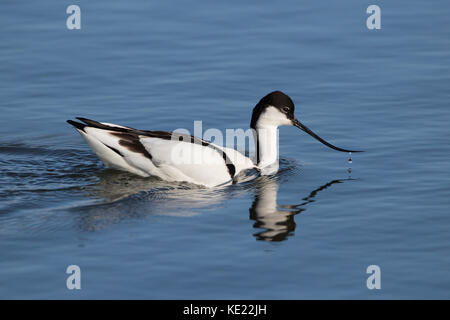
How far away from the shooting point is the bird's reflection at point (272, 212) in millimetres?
8477

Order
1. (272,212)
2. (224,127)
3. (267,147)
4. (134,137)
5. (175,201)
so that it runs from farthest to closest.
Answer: (224,127)
(267,147)
(134,137)
(175,201)
(272,212)

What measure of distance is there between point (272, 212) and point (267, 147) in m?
1.65

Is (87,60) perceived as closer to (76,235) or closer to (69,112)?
(69,112)

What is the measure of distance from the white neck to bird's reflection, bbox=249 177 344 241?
0.38 meters

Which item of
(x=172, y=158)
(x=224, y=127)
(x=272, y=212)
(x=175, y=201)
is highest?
(x=224, y=127)

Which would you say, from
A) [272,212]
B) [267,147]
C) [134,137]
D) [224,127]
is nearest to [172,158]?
[134,137]

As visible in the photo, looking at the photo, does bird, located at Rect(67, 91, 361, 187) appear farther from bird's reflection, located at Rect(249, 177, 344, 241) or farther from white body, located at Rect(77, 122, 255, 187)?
bird's reflection, located at Rect(249, 177, 344, 241)

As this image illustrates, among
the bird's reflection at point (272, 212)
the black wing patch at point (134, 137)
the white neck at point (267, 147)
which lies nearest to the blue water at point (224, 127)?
the bird's reflection at point (272, 212)

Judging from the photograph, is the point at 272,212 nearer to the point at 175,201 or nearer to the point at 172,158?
the point at 175,201

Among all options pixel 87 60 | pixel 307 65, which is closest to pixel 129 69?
pixel 87 60

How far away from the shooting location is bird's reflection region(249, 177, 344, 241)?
8477mm

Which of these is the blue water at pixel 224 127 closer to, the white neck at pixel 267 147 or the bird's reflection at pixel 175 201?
the bird's reflection at pixel 175 201

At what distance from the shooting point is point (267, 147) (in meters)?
10.5

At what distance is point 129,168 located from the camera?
10.2m
